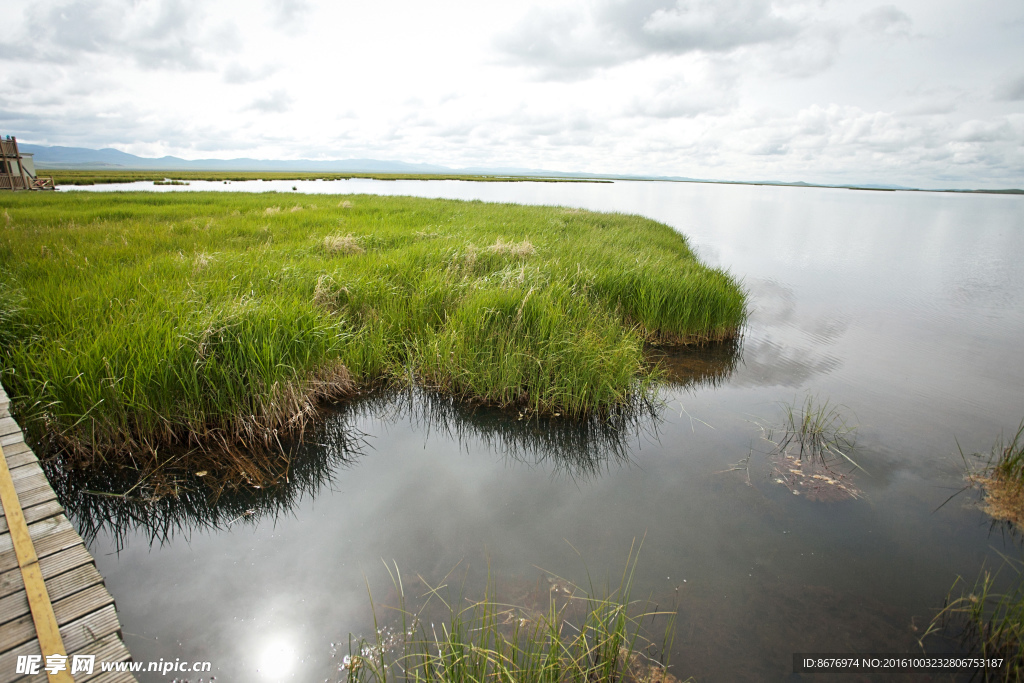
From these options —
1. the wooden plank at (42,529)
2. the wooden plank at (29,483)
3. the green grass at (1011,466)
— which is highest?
the wooden plank at (29,483)

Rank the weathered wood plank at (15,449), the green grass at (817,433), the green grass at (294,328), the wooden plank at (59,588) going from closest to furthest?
the wooden plank at (59,588)
the weathered wood plank at (15,449)
the green grass at (294,328)
the green grass at (817,433)

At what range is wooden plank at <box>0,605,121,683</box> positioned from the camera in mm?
1806

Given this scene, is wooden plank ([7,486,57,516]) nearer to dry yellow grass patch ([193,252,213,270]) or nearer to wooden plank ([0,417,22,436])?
wooden plank ([0,417,22,436])

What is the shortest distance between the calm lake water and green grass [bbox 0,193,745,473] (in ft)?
1.89

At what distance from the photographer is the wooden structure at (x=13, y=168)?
27831 mm

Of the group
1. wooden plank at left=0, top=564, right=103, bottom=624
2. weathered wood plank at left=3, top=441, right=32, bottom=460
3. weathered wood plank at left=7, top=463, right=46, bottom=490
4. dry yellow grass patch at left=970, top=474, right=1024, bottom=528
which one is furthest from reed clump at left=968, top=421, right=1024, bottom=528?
weathered wood plank at left=3, top=441, right=32, bottom=460

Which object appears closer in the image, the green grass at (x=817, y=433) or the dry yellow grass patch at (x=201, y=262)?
the green grass at (x=817, y=433)

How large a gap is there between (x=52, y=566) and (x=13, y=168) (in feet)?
134

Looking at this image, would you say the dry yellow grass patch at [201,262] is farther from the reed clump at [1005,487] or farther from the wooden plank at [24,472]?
the reed clump at [1005,487]

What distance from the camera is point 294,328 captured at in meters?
5.41

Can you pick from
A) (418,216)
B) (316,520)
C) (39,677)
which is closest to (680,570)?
(316,520)

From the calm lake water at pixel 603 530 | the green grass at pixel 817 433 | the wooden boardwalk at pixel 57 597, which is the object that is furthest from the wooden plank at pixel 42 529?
the green grass at pixel 817 433

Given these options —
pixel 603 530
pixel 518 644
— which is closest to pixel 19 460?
pixel 518 644

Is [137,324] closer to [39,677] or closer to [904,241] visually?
[39,677]
